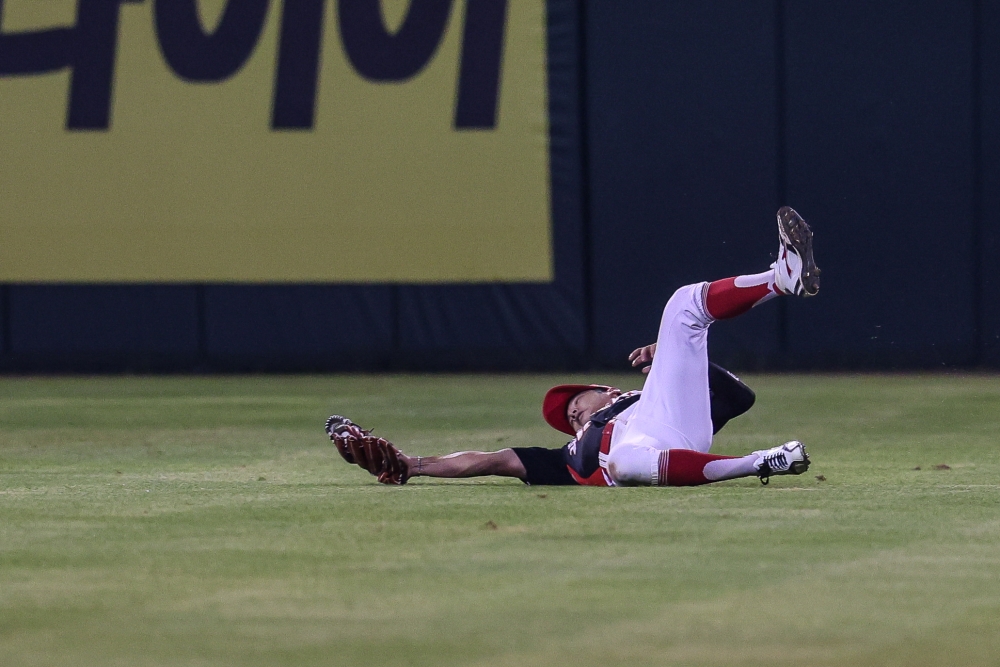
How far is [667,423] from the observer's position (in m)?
7.04

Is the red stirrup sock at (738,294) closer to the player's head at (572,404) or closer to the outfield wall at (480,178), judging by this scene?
the player's head at (572,404)

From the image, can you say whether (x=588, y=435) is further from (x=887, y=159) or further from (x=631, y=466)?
(x=887, y=159)

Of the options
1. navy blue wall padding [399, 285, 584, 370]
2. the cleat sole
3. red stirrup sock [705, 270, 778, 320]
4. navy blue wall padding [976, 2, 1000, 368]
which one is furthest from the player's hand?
navy blue wall padding [976, 2, 1000, 368]

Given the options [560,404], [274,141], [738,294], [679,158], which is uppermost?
[274,141]

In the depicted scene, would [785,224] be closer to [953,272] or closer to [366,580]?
[366,580]

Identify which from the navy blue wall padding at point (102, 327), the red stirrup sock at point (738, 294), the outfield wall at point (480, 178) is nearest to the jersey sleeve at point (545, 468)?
the red stirrup sock at point (738, 294)

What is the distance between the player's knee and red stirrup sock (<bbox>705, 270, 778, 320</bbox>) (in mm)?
724

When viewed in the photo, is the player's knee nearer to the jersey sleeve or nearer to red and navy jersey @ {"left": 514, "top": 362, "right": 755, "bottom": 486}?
red and navy jersey @ {"left": 514, "top": 362, "right": 755, "bottom": 486}

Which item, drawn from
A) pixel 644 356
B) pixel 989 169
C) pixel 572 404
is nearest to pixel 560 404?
pixel 572 404

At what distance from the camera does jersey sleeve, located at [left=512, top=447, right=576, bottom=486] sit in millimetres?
7375

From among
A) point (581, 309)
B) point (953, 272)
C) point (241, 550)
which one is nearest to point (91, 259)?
point (581, 309)

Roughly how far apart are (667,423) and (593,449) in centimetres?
37

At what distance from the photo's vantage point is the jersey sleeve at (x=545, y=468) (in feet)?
24.2

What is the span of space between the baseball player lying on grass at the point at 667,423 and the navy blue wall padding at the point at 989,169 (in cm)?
725
